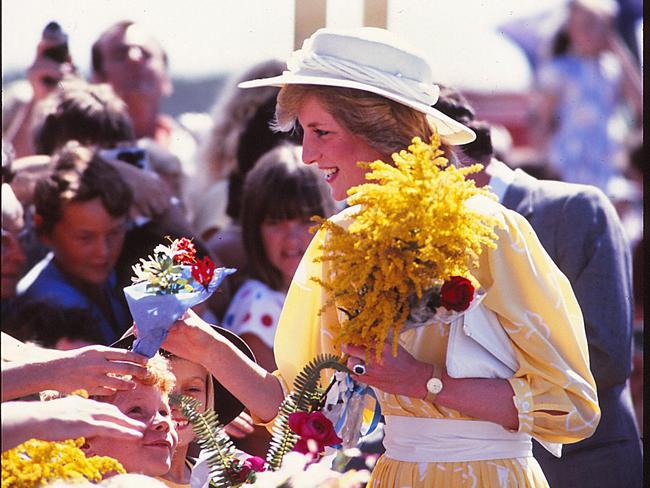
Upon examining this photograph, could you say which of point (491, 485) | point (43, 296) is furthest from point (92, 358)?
point (43, 296)

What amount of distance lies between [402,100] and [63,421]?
1.19 m

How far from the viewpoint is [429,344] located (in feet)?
8.93

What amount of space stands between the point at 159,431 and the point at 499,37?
121 inches

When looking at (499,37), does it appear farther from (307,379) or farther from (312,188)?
(307,379)

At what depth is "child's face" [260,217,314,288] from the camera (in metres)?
4.98

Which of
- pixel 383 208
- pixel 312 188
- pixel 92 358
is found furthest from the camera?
pixel 312 188

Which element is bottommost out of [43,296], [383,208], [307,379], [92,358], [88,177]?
[43,296]

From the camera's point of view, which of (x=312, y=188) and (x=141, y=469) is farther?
(x=312, y=188)

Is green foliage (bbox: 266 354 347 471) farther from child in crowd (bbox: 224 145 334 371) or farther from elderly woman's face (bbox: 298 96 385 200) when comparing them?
child in crowd (bbox: 224 145 334 371)

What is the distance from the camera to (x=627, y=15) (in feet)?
18.1

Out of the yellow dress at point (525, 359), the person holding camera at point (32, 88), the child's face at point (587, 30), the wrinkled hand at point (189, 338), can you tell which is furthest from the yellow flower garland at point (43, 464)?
the child's face at point (587, 30)

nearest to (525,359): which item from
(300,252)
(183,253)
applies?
(183,253)

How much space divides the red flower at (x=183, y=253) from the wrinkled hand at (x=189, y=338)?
5.9 inches

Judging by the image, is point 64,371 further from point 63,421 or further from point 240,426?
point 240,426
